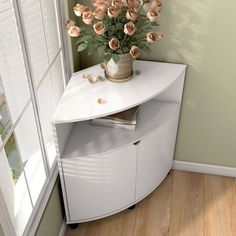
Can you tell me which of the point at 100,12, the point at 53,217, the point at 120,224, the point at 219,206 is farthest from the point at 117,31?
the point at 219,206

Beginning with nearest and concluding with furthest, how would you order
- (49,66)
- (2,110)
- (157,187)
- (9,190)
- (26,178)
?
(2,110) → (9,190) → (26,178) → (49,66) → (157,187)

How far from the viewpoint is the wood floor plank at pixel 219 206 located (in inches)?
83.8

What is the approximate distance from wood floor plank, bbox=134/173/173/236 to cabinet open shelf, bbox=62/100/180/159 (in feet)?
2.09

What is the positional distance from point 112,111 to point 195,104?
0.73 metres

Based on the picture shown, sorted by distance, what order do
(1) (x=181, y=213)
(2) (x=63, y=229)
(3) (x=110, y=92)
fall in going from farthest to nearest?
(1) (x=181, y=213) → (2) (x=63, y=229) → (3) (x=110, y=92)

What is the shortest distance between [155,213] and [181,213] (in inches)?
6.6

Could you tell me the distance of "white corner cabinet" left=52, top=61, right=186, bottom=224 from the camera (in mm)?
1692

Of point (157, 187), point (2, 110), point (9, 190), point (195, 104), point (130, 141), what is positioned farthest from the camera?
point (157, 187)

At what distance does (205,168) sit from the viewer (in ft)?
8.04

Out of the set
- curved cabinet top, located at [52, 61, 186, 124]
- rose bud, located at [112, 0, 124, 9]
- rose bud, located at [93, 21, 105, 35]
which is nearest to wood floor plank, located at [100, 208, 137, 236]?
curved cabinet top, located at [52, 61, 186, 124]

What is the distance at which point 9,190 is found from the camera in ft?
4.89

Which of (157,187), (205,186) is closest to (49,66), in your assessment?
(157,187)

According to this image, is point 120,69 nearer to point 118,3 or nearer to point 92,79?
point 92,79

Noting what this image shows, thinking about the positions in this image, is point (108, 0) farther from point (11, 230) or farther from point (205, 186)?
point (205, 186)
